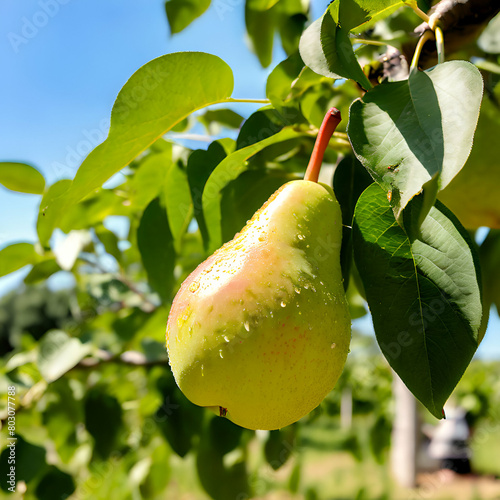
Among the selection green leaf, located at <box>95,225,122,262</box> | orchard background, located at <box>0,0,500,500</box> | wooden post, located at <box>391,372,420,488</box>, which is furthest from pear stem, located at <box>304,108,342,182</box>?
wooden post, located at <box>391,372,420,488</box>

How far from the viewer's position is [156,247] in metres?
0.71

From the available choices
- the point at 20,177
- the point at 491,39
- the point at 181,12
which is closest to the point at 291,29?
the point at 181,12

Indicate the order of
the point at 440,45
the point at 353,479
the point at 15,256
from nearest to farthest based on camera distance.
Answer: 1. the point at 440,45
2. the point at 15,256
3. the point at 353,479

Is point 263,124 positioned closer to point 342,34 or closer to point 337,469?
point 342,34

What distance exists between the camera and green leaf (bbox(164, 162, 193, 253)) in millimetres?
677

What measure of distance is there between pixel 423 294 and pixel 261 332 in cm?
15

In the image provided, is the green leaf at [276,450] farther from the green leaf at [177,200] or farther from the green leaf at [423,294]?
the green leaf at [423,294]

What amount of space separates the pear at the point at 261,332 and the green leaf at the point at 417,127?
0.35 ft

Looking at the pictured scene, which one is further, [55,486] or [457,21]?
[55,486]

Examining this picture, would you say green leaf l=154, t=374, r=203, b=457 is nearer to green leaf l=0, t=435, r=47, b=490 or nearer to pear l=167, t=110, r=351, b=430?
green leaf l=0, t=435, r=47, b=490

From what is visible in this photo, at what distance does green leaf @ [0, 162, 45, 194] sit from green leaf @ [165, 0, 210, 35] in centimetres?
36

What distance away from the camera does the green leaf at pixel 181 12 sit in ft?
2.68

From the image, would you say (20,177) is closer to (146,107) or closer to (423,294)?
(146,107)

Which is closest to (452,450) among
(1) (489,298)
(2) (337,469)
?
(2) (337,469)
